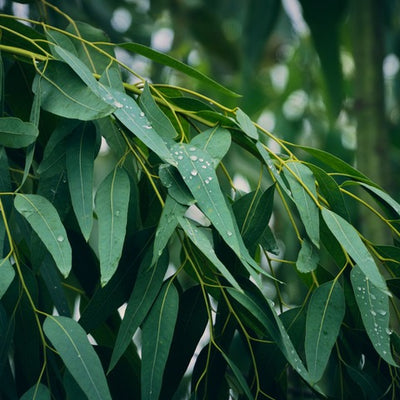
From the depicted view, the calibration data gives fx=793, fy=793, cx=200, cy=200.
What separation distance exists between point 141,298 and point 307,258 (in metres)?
0.17

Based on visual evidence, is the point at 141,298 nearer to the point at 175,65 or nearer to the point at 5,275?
the point at 5,275

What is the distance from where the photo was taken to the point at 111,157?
2.30m

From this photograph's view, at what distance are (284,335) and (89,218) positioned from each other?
0.22 meters

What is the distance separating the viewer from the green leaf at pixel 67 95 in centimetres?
75

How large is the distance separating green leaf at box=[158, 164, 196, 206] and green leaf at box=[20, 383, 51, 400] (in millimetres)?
218

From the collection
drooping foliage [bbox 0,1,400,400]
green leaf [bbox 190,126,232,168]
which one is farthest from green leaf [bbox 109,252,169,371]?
green leaf [bbox 190,126,232,168]

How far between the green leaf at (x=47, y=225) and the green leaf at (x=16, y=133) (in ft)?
0.17

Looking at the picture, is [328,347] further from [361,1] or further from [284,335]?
[361,1]

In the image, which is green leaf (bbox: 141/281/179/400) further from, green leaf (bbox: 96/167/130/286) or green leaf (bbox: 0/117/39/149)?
green leaf (bbox: 0/117/39/149)

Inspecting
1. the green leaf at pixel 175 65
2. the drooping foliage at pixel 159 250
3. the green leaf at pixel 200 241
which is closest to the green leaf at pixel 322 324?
the drooping foliage at pixel 159 250

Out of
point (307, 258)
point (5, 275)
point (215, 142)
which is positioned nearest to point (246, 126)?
point (215, 142)

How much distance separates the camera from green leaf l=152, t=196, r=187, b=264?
71 centimetres

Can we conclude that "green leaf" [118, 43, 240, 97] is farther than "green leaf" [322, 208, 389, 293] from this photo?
Yes

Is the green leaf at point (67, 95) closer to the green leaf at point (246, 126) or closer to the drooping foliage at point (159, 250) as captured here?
the drooping foliage at point (159, 250)
